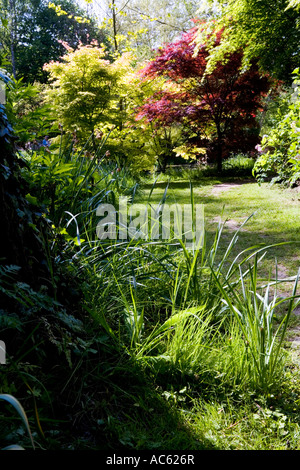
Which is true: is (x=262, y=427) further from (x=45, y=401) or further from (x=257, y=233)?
(x=257, y=233)

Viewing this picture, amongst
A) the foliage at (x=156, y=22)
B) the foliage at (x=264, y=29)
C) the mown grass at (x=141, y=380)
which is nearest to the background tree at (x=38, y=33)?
the foliage at (x=156, y=22)

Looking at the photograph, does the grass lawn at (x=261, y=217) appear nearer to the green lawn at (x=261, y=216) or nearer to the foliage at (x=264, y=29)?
the green lawn at (x=261, y=216)

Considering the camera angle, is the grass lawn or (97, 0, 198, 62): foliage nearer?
the grass lawn

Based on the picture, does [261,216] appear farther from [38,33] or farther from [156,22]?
[38,33]

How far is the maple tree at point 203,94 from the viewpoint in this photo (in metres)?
8.29

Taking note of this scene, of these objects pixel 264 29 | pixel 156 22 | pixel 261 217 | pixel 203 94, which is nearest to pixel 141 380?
pixel 261 217

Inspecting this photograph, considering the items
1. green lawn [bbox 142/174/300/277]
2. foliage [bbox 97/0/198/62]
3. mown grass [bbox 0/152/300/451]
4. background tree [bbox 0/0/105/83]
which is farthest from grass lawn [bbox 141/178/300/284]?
background tree [bbox 0/0/105/83]

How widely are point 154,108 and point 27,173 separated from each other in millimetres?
7479

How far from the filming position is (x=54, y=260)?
1370mm

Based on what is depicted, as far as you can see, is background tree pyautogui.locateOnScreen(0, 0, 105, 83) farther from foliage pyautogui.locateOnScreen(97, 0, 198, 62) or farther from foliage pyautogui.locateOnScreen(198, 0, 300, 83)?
foliage pyautogui.locateOnScreen(198, 0, 300, 83)

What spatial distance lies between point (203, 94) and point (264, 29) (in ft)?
11.0

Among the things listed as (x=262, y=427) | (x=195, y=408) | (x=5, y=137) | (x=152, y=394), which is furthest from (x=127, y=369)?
(x=5, y=137)

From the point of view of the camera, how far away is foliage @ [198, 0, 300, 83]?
208 inches

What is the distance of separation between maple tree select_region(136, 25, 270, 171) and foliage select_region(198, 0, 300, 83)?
2167 millimetres
